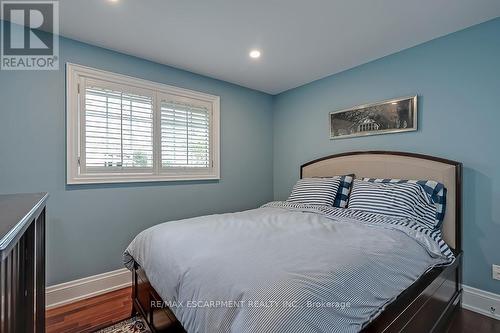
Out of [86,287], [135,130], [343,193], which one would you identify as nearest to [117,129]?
[135,130]

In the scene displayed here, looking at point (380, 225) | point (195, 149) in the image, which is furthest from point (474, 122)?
point (195, 149)

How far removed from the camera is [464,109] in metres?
2.06

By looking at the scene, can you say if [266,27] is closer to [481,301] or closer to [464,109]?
[464,109]

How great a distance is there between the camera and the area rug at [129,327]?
1738 millimetres

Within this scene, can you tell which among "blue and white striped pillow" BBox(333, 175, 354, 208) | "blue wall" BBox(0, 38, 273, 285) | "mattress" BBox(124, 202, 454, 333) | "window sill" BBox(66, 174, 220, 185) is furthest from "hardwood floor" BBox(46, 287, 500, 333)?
"blue and white striped pillow" BBox(333, 175, 354, 208)

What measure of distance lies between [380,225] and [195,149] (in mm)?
2122

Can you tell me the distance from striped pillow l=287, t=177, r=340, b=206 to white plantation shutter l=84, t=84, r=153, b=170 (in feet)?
5.40

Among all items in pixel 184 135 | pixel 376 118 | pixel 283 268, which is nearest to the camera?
pixel 283 268

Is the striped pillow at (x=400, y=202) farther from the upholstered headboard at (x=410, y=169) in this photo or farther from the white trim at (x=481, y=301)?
the white trim at (x=481, y=301)

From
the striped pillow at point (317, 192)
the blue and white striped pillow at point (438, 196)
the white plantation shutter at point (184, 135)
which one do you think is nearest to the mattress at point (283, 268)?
the blue and white striped pillow at point (438, 196)

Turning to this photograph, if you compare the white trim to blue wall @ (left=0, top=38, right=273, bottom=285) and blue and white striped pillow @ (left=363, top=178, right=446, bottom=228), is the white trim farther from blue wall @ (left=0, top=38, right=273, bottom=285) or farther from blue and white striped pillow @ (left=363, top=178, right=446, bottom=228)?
blue wall @ (left=0, top=38, right=273, bottom=285)

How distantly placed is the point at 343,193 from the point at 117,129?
2.35 metres

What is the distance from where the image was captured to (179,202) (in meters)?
2.82

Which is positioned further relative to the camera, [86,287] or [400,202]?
[86,287]
